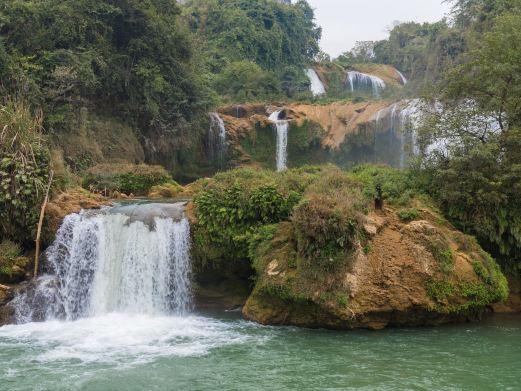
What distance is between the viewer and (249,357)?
9156 mm

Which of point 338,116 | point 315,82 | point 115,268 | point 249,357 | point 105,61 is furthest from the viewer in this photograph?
point 315,82

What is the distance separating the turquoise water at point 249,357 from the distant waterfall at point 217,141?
56.1 ft

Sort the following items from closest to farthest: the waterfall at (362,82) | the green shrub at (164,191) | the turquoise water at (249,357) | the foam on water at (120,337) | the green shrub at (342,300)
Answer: the turquoise water at (249,357) < the foam on water at (120,337) < the green shrub at (342,300) < the green shrub at (164,191) < the waterfall at (362,82)

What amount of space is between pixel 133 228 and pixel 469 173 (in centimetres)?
818

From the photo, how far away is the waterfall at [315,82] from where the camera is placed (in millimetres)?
45438

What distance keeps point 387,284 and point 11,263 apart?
857 centimetres

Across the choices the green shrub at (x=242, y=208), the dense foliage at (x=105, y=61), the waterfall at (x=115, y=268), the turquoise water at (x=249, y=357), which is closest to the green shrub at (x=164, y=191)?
the waterfall at (x=115, y=268)

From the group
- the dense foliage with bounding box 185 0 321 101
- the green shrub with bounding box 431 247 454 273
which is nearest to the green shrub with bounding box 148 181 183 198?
the green shrub with bounding box 431 247 454 273

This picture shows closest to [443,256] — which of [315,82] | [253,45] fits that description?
[253,45]

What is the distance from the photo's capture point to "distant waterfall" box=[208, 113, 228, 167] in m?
28.1

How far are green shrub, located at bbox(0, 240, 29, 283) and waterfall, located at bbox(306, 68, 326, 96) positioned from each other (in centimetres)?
3515

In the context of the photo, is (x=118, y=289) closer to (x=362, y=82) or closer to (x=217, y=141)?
(x=217, y=141)

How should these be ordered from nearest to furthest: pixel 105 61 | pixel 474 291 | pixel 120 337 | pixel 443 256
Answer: pixel 120 337 → pixel 474 291 → pixel 443 256 → pixel 105 61

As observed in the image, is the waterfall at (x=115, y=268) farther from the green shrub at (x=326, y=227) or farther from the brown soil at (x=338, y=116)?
the brown soil at (x=338, y=116)
